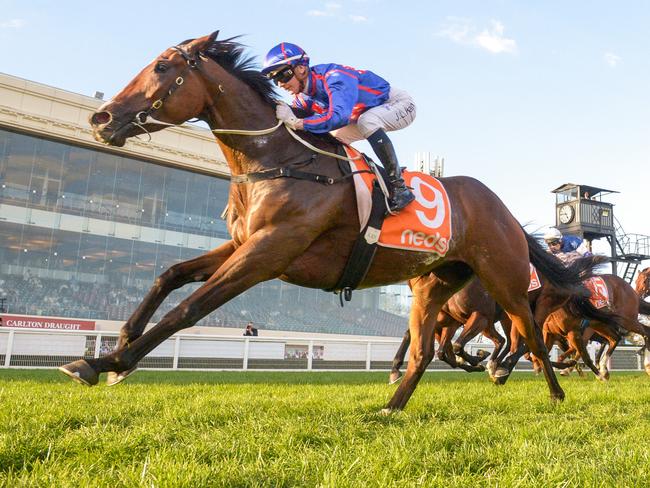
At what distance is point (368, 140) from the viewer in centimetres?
404

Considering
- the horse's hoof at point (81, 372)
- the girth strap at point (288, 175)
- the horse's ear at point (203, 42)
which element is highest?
the horse's ear at point (203, 42)

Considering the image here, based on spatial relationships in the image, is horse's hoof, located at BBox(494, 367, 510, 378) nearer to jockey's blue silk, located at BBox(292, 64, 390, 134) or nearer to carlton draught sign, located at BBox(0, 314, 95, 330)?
jockey's blue silk, located at BBox(292, 64, 390, 134)

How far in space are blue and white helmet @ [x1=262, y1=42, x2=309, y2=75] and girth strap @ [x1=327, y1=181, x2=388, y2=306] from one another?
981 millimetres

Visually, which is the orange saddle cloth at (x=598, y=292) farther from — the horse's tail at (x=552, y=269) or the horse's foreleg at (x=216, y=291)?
the horse's foreleg at (x=216, y=291)

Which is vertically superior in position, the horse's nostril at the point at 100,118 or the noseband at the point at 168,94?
the noseband at the point at 168,94

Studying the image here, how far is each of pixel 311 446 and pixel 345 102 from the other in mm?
2139

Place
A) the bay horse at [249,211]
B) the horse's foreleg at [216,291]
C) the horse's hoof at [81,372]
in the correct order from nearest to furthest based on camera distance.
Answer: the horse's hoof at [81,372] < the horse's foreleg at [216,291] < the bay horse at [249,211]

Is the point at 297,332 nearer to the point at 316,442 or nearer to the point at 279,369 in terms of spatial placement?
the point at 279,369

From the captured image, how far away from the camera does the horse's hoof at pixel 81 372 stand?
8.18 feet

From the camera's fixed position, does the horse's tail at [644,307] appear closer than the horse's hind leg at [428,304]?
No

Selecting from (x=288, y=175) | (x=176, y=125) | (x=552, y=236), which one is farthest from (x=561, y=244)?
(x=176, y=125)

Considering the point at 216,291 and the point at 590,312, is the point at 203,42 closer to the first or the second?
the point at 216,291

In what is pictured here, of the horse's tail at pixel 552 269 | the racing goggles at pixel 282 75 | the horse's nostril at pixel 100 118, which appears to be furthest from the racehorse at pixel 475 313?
the horse's nostril at pixel 100 118

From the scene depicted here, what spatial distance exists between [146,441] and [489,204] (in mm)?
3075
